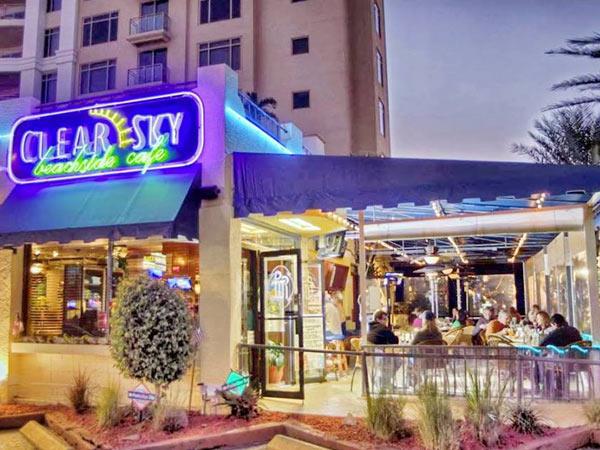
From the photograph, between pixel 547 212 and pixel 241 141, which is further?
pixel 547 212

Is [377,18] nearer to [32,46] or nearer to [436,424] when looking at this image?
[32,46]

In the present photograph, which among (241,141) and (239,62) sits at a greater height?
(239,62)

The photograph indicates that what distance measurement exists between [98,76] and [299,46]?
40.1 ft

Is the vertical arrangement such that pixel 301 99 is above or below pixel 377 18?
below

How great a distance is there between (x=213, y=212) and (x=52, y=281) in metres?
4.07

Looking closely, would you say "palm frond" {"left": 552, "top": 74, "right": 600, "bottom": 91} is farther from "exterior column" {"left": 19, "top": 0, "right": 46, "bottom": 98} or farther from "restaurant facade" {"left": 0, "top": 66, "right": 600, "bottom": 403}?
"exterior column" {"left": 19, "top": 0, "right": 46, "bottom": 98}

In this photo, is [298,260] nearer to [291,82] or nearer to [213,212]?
[213,212]

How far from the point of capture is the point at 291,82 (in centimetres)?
3123

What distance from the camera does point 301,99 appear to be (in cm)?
3116

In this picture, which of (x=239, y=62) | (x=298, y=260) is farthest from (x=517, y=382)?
(x=239, y=62)

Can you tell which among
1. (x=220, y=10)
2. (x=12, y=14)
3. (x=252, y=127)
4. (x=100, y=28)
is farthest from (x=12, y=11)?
(x=252, y=127)

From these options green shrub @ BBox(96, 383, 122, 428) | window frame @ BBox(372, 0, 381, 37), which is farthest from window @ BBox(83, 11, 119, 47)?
green shrub @ BBox(96, 383, 122, 428)

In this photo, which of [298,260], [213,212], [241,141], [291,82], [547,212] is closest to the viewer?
[213,212]

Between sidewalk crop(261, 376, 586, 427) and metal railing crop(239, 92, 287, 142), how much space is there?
16.4 feet
